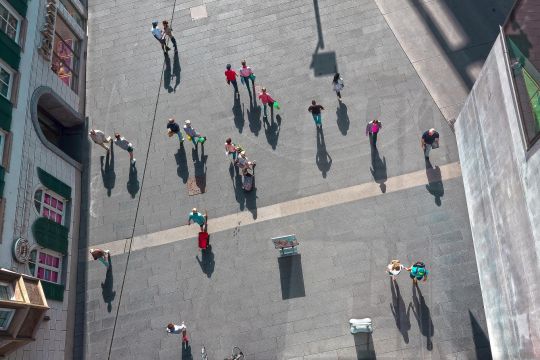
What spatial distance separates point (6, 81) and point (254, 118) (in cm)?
978

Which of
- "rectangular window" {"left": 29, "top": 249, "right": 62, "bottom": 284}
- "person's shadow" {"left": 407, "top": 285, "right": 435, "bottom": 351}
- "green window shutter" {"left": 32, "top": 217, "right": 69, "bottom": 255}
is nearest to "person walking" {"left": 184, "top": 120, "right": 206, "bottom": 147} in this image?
"green window shutter" {"left": 32, "top": 217, "right": 69, "bottom": 255}

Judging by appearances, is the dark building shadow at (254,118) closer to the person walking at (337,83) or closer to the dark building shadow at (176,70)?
the person walking at (337,83)

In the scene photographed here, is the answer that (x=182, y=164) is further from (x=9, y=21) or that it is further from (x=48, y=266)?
(x=9, y=21)

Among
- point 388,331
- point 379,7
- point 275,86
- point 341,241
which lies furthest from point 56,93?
point 388,331

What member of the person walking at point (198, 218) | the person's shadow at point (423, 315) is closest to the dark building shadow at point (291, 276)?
the person walking at point (198, 218)

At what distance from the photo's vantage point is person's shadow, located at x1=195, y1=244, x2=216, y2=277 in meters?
17.3

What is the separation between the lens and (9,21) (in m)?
17.5

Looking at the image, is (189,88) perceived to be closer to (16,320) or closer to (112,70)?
(112,70)

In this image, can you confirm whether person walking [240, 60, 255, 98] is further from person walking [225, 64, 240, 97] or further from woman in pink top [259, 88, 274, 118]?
woman in pink top [259, 88, 274, 118]

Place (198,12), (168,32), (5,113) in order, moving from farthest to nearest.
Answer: (198,12) < (168,32) < (5,113)

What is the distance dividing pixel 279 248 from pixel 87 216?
872 centimetres

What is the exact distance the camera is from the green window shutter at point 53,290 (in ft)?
53.2

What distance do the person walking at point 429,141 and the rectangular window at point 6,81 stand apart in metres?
15.8

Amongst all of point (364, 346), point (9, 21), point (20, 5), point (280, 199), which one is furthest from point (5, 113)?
point (364, 346)
